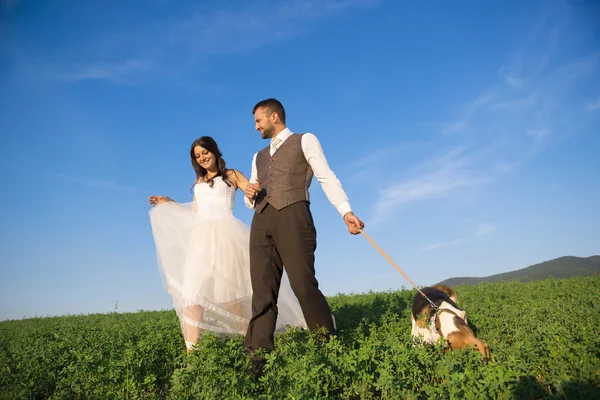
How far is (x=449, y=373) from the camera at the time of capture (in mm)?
3945

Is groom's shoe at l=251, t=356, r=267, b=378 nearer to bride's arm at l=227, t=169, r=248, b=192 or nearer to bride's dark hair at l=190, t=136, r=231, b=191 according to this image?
bride's arm at l=227, t=169, r=248, b=192

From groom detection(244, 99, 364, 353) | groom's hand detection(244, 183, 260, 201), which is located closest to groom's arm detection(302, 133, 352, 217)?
groom detection(244, 99, 364, 353)

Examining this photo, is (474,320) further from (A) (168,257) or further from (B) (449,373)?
(A) (168,257)

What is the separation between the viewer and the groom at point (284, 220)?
5.20 metres

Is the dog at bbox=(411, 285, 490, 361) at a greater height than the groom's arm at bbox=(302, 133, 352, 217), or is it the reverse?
the groom's arm at bbox=(302, 133, 352, 217)

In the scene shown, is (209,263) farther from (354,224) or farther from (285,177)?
(354,224)

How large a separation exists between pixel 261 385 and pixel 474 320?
4.61 metres

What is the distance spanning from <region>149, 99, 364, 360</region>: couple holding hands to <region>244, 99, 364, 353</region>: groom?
1cm

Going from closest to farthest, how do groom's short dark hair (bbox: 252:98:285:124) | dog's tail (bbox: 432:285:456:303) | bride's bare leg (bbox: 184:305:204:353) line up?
1. groom's short dark hair (bbox: 252:98:285:124)
2. bride's bare leg (bbox: 184:305:204:353)
3. dog's tail (bbox: 432:285:456:303)

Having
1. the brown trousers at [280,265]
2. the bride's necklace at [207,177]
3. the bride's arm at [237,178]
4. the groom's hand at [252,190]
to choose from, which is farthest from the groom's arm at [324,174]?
the bride's necklace at [207,177]

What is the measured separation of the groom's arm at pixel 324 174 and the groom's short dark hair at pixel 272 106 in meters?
0.49

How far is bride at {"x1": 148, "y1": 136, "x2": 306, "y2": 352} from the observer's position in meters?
6.08

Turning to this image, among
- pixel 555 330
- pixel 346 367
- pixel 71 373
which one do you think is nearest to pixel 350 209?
pixel 346 367

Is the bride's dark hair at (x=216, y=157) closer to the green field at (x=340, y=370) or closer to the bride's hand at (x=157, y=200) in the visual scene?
the bride's hand at (x=157, y=200)
